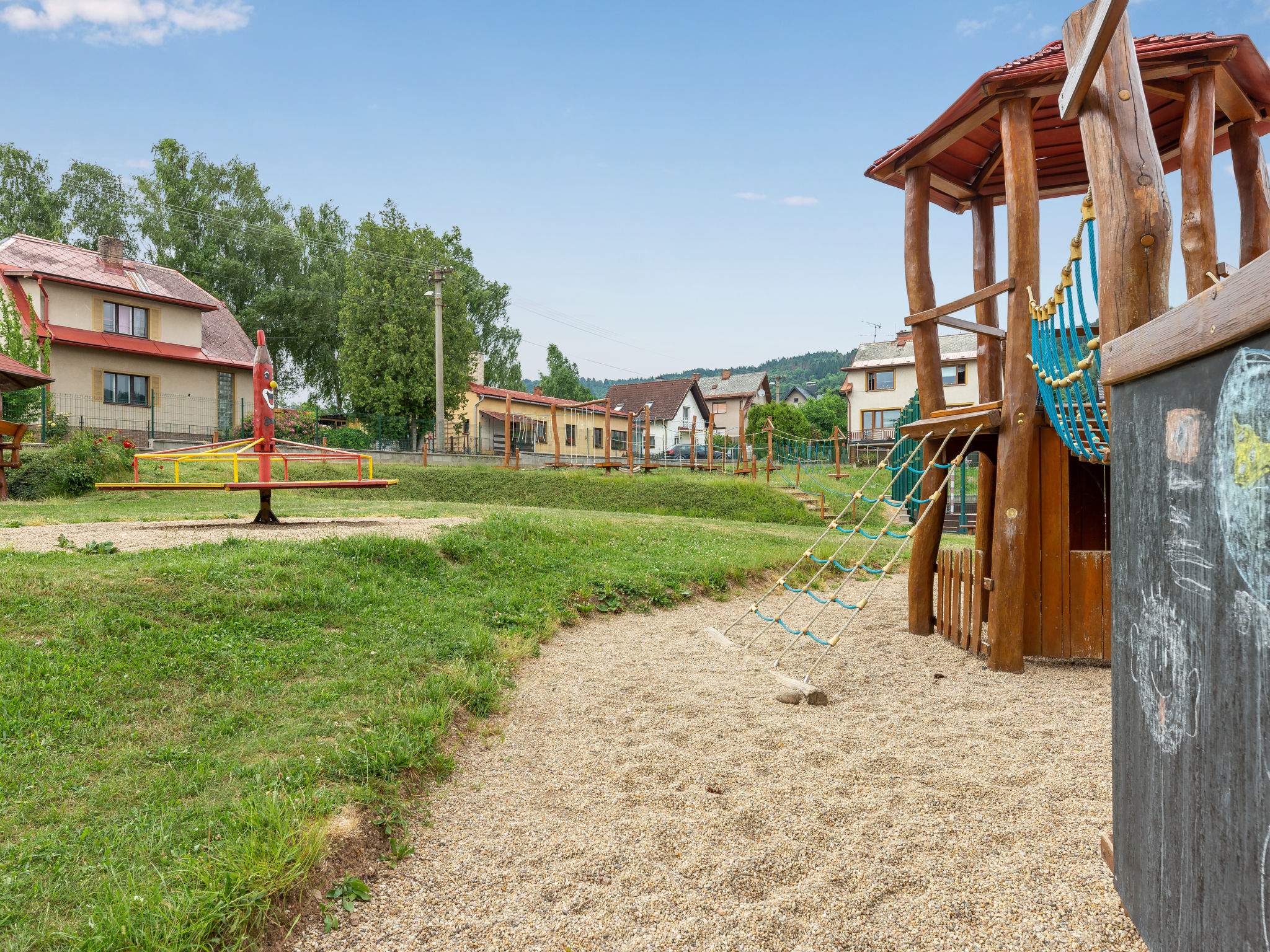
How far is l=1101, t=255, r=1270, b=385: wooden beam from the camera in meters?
1.55

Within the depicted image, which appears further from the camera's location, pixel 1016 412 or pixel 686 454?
pixel 686 454

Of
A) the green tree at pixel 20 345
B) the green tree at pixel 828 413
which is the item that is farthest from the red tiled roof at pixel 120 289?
the green tree at pixel 828 413

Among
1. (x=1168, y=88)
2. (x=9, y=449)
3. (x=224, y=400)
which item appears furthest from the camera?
(x=224, y=400)

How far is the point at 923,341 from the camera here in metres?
7.31

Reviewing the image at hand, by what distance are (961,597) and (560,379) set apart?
47754 millimetres

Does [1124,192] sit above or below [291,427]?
below

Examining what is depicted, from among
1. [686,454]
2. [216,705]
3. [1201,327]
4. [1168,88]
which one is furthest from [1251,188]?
[686,454]

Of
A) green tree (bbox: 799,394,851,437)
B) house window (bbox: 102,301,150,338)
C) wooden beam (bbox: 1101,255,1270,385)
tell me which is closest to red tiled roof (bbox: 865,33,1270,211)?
wooden beam (bbox: 1101,255,1270,385)

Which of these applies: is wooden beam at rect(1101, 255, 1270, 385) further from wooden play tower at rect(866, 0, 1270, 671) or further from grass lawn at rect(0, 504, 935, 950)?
grass lawn at rect(0, 504, 935, 950)

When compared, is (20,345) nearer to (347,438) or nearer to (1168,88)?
(347,438)

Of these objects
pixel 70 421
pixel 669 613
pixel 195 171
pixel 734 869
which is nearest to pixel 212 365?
pixel 70 421

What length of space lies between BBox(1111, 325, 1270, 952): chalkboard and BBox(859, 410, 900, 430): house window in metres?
46.2

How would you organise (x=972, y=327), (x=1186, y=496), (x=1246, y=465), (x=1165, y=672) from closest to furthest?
(x=1246, y=465) → (x=1186, y=496) → (x=1165, y=672) → (x=972, y=327)

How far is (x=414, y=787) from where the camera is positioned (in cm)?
369
